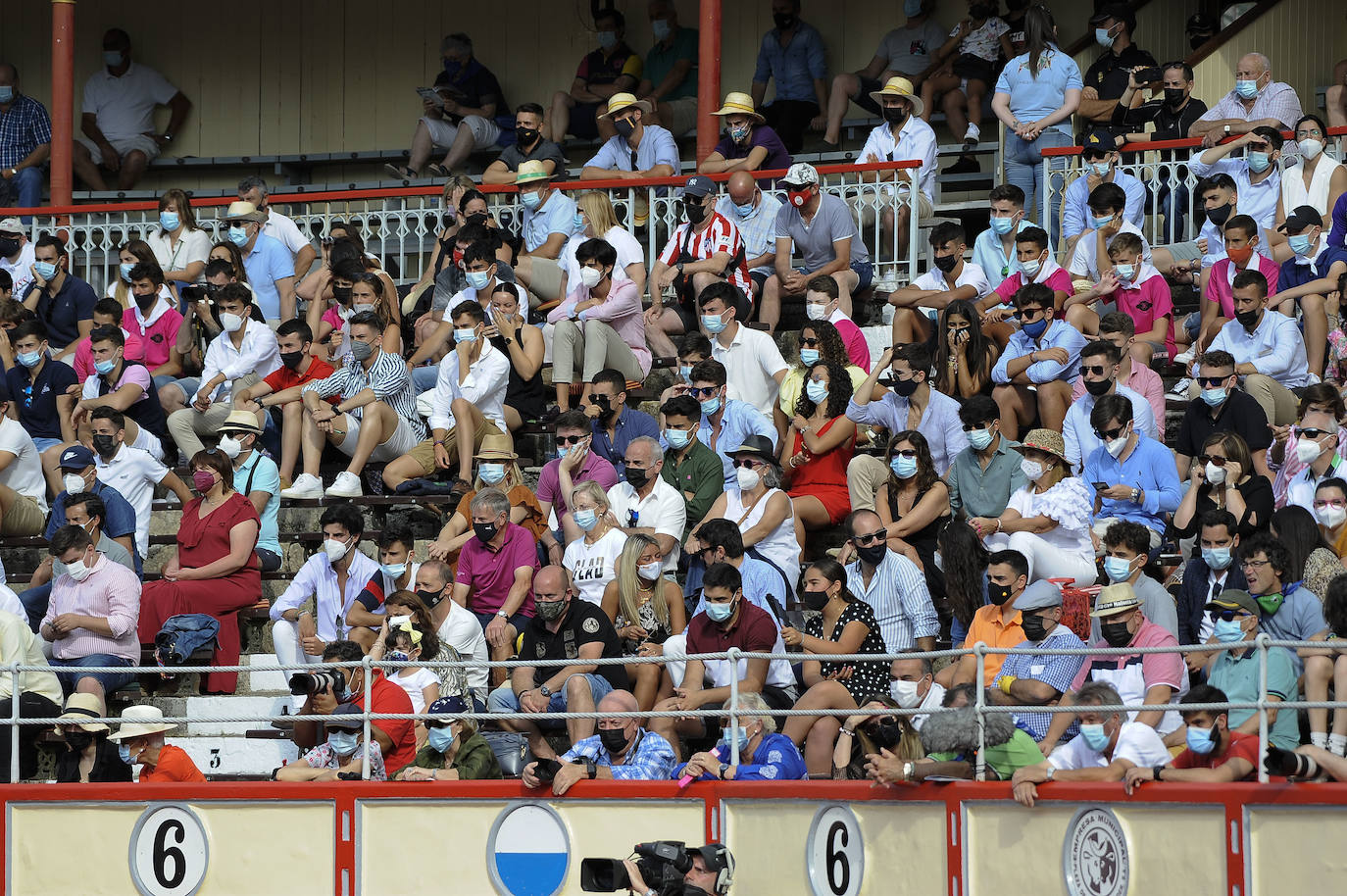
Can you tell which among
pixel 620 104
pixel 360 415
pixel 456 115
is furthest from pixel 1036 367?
pixel 456 115

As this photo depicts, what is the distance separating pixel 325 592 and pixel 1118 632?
199 inches

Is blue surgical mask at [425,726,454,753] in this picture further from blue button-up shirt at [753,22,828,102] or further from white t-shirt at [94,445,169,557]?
blue button-up shirt at [753,22,828,102]

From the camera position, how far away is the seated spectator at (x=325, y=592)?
12.4m

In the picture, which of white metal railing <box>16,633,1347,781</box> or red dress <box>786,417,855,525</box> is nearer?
white metal railing <box>16,633,1347,781</box>

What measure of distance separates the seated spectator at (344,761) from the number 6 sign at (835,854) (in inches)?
99.4

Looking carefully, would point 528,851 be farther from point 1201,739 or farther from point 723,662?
point 1201,739

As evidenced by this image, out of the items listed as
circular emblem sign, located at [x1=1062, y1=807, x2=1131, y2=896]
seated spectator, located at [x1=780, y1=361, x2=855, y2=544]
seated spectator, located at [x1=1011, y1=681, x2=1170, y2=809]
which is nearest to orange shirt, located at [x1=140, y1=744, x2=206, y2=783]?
seated spectator, located at [x1=780, y1=361, x2=855, y2=544]

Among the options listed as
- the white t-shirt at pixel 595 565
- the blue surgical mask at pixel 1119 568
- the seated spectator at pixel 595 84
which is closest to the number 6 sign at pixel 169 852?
the white t-shirt at pixel 595 565

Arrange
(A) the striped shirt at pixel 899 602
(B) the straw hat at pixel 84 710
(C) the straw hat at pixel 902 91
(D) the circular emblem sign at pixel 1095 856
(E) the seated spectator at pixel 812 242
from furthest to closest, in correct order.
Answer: (C) the straw hat at pixel 902 91 < (E) the seated spectator at pixel 812 242 < (B) the straw hat at pixel 84 710 < (A) the striped shirt at pixel 899 602 < (D) the circular emblem sign at pixel 1095 856

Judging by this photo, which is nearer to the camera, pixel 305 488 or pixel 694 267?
pixel 305 488

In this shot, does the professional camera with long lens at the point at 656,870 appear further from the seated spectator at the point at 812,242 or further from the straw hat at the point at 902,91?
the straw hat at the point at 902,91

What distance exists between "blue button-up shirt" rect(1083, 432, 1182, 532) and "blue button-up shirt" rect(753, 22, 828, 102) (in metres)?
8.04

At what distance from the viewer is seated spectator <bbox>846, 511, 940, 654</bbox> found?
37.0ft

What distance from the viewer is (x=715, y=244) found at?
1513 cm
